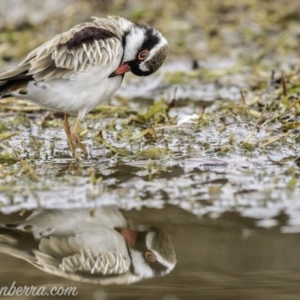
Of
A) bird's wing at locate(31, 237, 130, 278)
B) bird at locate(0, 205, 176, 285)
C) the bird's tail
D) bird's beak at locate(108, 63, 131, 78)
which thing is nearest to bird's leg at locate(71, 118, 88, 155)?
bird's beak at locate(108, 63, 131, 78)

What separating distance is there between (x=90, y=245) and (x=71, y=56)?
86.2 inches

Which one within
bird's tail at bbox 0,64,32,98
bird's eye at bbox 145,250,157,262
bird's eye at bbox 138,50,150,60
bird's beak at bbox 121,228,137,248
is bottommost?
bird's eye at bbox 145,250,157,262

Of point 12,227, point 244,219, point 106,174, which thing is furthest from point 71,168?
point 244,219

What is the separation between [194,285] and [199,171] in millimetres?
2046

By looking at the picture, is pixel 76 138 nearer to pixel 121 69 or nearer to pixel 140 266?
pixel 121 69

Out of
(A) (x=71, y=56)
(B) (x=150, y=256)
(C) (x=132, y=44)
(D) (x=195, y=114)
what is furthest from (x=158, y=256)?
(D) (x=195, y=114)

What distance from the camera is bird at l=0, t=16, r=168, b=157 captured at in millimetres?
6496

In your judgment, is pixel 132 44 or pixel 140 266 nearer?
pixel 140 266

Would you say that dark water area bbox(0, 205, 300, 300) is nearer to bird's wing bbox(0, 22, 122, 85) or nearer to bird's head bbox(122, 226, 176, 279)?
bird's head bbox(122, 226, 176, 279)

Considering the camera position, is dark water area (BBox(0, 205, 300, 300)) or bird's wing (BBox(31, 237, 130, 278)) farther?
bird's wing (BBox(31, 237, 130, 278))

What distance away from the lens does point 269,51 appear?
1191 centimetres

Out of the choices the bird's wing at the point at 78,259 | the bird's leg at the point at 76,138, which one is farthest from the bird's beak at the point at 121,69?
the bird's wing at the point at 78,259

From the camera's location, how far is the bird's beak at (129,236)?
16.0 feet

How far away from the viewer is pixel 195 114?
803 cm
